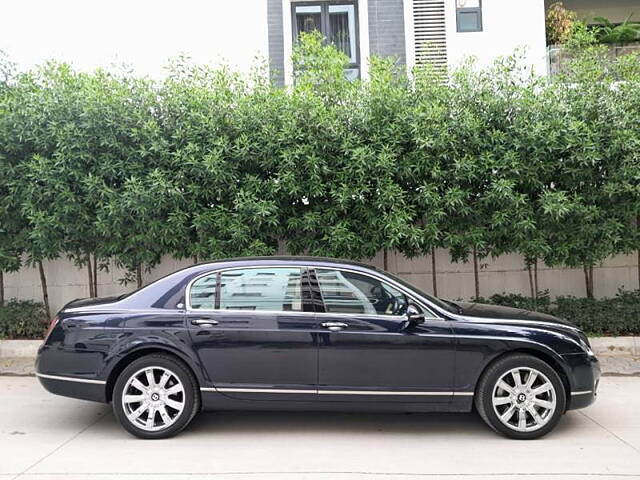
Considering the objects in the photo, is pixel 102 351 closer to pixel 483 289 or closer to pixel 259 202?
pixel 259 202

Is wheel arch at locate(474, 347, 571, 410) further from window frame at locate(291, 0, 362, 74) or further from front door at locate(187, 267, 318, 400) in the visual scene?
window frame at locate(291, 0, 362, 74)

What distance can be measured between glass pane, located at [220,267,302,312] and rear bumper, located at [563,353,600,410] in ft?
7.82

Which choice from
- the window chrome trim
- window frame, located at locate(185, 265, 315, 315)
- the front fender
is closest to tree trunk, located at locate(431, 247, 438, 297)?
window frame, located at locate(185, 265, 315, 315)

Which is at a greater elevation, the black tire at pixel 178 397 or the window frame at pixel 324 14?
the window frame at pixel 324 14

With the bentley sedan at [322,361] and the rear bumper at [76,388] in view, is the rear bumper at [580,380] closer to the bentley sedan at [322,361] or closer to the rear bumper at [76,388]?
the bentley sedan at [322,361]

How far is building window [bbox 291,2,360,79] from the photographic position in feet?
48.3

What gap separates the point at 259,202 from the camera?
8148mm

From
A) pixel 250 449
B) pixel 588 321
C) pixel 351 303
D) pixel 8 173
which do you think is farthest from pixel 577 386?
pixel 8 173

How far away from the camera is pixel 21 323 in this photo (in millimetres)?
9086

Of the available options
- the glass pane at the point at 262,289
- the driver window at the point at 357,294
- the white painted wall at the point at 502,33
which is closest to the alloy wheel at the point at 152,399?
the glass pane at the point at 262,289

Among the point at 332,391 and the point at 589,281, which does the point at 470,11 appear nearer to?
the point at 589,281

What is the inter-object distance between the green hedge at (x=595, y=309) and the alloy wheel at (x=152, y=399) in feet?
18.2

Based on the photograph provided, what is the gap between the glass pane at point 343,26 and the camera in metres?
14.7

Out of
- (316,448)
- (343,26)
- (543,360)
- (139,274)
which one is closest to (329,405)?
(316,448)
